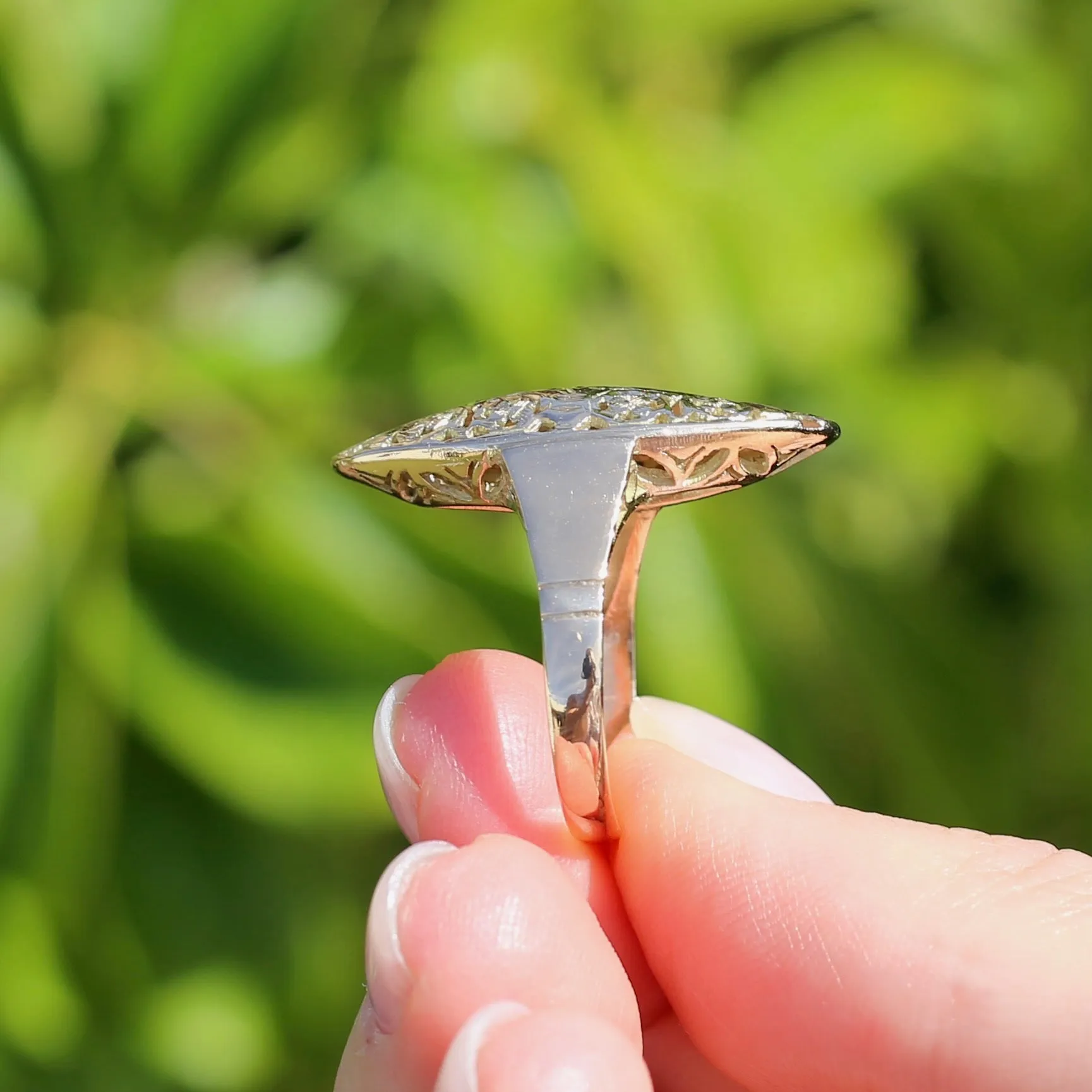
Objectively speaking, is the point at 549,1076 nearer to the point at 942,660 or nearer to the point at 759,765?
the point at 759,765

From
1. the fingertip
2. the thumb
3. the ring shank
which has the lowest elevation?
the thumb

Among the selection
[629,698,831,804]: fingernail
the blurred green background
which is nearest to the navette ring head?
[629,698,831,804]: fingernail

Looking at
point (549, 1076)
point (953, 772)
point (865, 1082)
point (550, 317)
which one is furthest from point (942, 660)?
point (549, 1076)

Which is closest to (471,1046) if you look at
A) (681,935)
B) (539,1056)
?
(539,1056)

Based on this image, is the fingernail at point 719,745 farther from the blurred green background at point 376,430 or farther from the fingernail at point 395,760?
the blurred green background at point 376,430

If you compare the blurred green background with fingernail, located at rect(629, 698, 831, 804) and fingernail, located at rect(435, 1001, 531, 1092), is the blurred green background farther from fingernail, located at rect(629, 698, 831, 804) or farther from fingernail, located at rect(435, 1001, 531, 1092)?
fingernail, located at rect(435, 1001, 531, 1092)

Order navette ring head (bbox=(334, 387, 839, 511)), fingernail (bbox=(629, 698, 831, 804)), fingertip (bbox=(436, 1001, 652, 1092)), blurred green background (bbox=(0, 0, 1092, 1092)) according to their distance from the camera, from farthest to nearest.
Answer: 1. blurred green background (bbox=(0, 0, 1092, 1092))
2. fingernail (bbox=(629, 698, 831, 804))
3. navette ring head (bbox=(334, 387, 839, 511))
4. fingertip (bbox=(436, 1001, 652, 1092))

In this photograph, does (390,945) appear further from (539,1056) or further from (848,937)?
(848,937)
